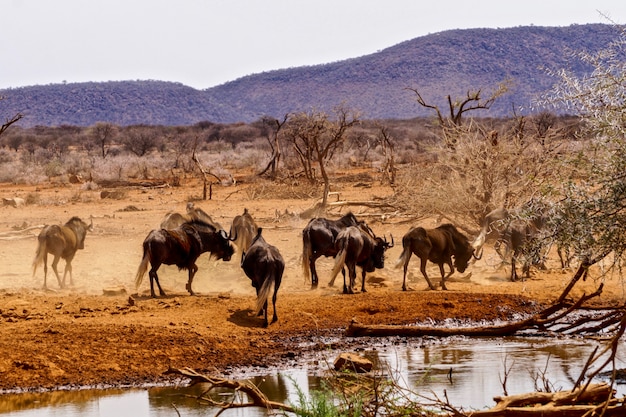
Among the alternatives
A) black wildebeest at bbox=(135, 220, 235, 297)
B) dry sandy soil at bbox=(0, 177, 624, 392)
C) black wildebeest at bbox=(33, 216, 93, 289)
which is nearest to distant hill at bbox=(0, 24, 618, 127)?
dry sandy soil at bbox=(0, 177, 624, 392)

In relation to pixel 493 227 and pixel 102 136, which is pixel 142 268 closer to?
pixel 493 227

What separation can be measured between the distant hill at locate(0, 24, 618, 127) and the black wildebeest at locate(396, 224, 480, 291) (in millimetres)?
93201

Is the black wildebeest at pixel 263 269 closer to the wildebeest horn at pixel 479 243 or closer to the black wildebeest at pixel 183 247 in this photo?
the black wildebeest at pixel 183 247

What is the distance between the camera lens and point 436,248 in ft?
57.6

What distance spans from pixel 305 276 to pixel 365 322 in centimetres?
276

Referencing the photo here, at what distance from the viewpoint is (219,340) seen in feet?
42.3

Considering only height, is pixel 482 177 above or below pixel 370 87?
below

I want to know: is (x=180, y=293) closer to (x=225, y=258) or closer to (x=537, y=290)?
(x=225, y=258)

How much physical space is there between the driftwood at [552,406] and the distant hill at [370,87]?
104 metres

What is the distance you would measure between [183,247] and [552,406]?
387 inches

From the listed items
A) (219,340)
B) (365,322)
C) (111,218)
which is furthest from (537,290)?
(111,218)

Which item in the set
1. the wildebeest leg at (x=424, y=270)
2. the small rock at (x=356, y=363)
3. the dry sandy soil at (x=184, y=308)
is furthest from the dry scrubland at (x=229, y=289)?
the small rock at (x=356, y=363)

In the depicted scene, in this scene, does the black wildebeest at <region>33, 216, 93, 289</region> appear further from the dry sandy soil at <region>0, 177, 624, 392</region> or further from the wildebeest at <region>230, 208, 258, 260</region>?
the wildebeest at <region>230, 208, 258, 260</region>

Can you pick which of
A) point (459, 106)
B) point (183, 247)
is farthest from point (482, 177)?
point (459, 106)
